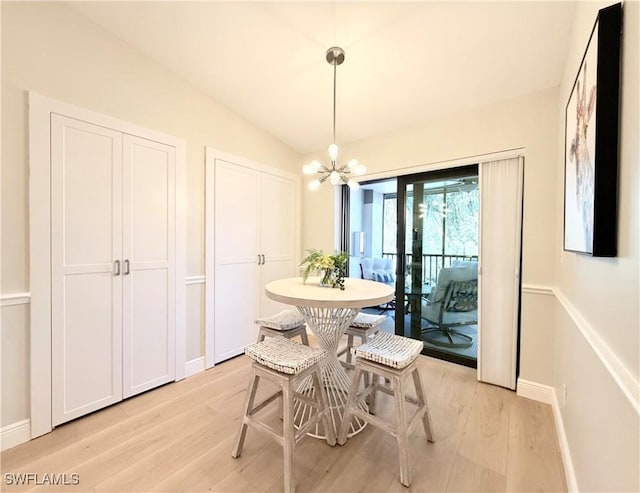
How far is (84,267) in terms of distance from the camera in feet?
6.38

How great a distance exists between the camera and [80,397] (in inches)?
76.3

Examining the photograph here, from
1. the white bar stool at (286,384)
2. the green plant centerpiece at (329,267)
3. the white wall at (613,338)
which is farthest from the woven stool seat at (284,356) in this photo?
the white wall at (613,338)

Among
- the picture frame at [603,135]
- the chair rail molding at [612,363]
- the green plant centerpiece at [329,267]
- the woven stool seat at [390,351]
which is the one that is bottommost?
the woven stool seat at [390,351]

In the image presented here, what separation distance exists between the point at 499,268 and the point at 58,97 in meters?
3.56

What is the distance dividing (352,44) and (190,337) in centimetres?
281

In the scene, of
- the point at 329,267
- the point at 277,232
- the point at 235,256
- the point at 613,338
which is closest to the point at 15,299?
the point at 235,256

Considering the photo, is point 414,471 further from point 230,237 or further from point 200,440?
point 230,237

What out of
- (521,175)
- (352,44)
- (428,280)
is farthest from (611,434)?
(352,44)

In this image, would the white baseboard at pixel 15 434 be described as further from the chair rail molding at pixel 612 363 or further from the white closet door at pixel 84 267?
the chair rail molding at pixel 612 363

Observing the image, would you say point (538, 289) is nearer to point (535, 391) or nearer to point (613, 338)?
point (535, 391)

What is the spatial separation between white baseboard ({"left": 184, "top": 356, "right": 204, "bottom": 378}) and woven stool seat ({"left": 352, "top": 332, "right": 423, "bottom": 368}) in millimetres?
1755

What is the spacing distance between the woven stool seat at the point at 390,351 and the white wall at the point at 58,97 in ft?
5.90

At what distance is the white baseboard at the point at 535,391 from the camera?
2.14 m

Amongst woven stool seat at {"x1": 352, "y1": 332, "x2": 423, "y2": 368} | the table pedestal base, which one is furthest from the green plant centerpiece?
woven stool seat at {"x1": 352, "y1": 332, "x2": 423, "y2": 368}
